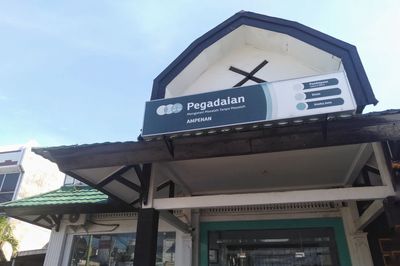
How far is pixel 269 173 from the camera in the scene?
5793mm

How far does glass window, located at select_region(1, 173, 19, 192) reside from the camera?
14.7 metres

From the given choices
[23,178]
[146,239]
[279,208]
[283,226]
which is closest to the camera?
[146,239]

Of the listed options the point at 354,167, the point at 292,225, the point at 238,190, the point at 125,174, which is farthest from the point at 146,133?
the point at 292,225

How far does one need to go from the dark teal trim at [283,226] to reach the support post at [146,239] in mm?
2589

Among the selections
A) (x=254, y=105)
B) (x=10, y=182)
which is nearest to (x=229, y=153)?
(x=254, y=105)

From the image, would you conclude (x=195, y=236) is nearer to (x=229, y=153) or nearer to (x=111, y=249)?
(x=111, y=249)

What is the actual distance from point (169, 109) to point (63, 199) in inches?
200

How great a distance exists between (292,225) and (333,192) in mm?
2796

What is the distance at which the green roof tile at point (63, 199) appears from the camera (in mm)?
7309

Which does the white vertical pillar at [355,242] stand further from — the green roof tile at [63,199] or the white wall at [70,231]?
the green roof tile at [63,199]

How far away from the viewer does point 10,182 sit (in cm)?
1491

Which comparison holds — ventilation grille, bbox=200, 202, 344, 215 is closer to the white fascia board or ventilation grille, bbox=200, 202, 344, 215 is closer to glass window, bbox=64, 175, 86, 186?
the white fascia board

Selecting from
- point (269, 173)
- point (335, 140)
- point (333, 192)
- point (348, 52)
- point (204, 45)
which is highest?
point (204, 45)

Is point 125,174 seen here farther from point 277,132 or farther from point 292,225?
point 292,225
